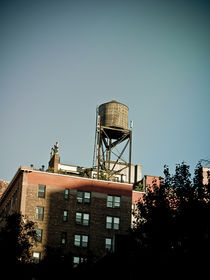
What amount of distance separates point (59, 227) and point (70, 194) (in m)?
4.45

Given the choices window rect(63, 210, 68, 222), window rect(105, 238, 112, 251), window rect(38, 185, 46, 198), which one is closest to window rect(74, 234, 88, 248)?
window rect(63, 210, 68, 222)

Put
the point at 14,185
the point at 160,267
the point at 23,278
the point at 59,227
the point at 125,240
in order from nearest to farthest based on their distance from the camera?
the point at 160,267
the point at 23,278
the point at 125,240
the point at 59,227
the point at 14,185

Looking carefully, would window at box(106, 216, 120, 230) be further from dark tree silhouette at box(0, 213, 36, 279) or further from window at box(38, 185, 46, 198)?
dark tree silhouette at box(0, 213, 36, 279)

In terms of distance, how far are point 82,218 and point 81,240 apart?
2.82 metres

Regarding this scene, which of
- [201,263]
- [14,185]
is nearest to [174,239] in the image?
[201,263]

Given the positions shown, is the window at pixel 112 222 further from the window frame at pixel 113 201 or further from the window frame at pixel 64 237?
the window frame at pixel 64 237

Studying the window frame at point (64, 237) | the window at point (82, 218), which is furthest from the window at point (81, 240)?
the window at point (82, 218)

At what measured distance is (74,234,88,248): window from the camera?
6419 centimetres

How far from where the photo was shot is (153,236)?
34125 millimetres

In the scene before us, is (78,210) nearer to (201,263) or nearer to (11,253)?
(11,253)

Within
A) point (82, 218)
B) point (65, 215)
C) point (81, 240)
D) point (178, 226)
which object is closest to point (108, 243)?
point (81, 240)

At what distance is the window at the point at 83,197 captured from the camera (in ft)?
219

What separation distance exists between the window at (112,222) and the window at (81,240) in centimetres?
337

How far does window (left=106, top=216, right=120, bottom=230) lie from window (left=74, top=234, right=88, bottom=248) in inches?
133
